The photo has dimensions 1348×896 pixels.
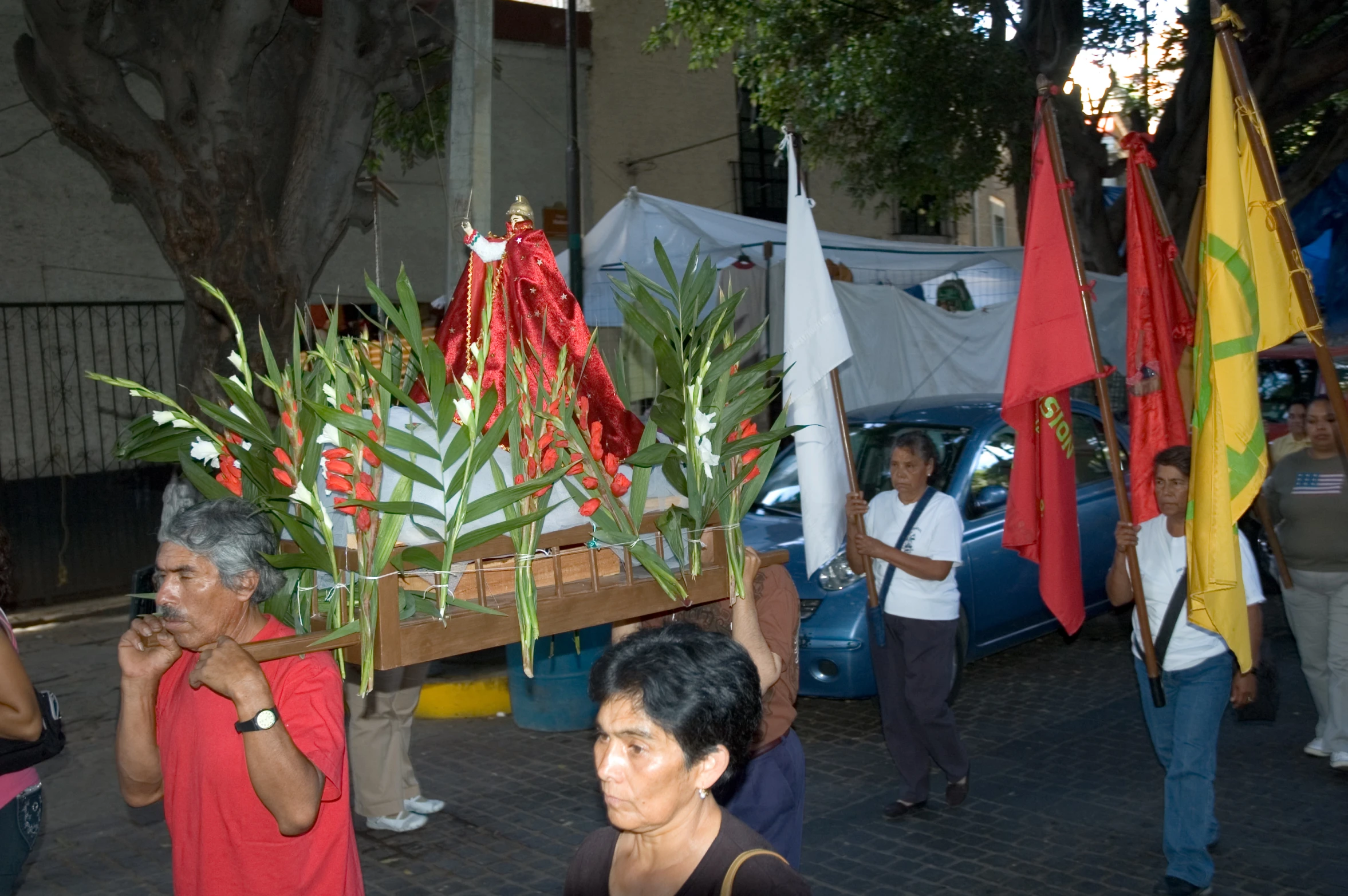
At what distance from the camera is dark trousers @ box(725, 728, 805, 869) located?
3.69m

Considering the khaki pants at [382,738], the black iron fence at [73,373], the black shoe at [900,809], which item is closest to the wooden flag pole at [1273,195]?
the black shoe at [900,809]

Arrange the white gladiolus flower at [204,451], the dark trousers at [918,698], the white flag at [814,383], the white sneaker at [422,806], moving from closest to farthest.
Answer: the white gladiolus flower at [204,451] < the white flag at [814,383] < the dark trousers at [918,698] < the white sneaker at [422,806]

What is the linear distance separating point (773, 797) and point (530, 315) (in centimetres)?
160

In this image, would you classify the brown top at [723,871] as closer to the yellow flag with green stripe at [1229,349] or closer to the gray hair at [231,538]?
the gray hair at [231,538]

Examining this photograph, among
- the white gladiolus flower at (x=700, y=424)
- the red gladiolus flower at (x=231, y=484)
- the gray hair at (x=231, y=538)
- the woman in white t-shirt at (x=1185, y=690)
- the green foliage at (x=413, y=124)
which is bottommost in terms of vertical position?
the woman in white t-shirt at (x=1185, y=690)

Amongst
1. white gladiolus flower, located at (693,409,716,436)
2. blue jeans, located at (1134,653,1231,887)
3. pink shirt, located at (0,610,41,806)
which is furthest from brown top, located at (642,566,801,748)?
blue jeans, located at (1134,653,1231,887)

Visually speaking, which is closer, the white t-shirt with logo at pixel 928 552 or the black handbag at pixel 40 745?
the black handbag at pixel 40 745

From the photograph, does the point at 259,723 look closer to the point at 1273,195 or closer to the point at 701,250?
the point at 1273,195

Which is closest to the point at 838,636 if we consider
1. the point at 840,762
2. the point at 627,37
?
the point at 840,762

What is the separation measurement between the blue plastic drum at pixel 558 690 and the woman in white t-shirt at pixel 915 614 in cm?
185

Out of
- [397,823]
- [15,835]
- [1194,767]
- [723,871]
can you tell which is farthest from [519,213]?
[397,823]

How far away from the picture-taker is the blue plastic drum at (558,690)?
710 centimetres

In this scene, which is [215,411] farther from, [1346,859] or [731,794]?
[1346,859]

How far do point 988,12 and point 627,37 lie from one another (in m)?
4.87
